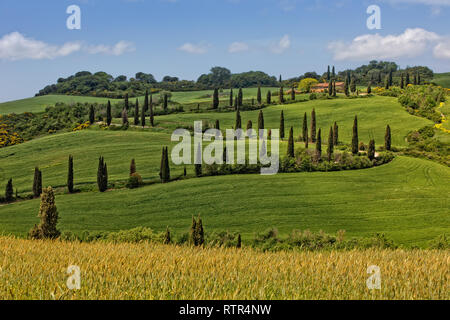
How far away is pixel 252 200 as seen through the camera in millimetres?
73812

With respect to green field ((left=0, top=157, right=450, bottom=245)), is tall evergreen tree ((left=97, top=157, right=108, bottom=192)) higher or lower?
higher

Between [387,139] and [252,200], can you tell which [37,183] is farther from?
[387,139]

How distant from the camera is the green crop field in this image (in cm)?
6550

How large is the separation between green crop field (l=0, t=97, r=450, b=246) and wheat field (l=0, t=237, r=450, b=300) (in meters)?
50.5

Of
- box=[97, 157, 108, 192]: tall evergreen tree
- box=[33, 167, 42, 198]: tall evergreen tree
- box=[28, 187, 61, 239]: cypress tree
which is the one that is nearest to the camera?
box=[28, 187, 61, 239]: cypress tree

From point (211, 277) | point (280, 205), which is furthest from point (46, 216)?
point (280, 205)

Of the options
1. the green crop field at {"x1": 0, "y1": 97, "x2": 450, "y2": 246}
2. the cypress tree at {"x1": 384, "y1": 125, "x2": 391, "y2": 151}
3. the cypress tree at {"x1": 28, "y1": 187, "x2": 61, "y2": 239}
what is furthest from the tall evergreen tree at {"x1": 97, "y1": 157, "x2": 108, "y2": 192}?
the cypress tree at {"x1": 384, "y1": 125, "x2": 391, "y2": 151}

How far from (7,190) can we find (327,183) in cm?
5891

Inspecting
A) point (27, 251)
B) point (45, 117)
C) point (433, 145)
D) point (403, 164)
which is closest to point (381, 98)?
point (433, 145)

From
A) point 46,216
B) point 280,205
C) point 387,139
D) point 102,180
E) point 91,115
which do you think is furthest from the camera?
point 91,115

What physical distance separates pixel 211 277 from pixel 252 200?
64.5 m

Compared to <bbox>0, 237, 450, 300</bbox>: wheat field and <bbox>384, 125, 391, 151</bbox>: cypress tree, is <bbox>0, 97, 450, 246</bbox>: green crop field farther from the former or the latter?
<bbox>0, 237, 450, 300</bbox>: wheat field

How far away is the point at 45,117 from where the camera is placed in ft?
532
